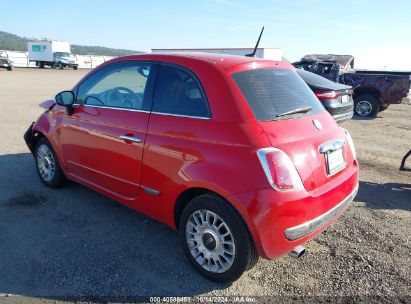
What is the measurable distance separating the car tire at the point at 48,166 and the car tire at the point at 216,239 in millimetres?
2400

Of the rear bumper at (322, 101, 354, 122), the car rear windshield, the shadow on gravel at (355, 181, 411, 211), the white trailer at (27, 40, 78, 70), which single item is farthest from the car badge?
the white trailer at (27, 40, 78, 70)

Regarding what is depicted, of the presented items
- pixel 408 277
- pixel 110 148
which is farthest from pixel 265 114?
pixel 408 277

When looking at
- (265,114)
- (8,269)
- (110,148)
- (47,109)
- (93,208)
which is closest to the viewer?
(265,114)

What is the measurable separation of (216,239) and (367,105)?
38.8ft

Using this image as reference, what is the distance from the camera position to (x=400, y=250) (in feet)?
12.2

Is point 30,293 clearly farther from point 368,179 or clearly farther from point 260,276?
point 368,179

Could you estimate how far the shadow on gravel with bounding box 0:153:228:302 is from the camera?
302 cm

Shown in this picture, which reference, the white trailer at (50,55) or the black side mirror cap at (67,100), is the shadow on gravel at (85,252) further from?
the white trailer at (50,55)

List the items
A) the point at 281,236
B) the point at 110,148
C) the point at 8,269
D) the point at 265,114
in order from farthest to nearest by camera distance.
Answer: the point at 110,148 → the point at 8,269 → the point at 265,114 → the point at 281,236

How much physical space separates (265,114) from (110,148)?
5.57 ft

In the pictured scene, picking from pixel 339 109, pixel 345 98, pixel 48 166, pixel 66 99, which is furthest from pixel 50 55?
pixel 66 99

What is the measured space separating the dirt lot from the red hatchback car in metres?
0.35

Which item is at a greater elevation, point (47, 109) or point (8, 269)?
point (47, 109)

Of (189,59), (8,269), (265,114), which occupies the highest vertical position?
(189,59)
